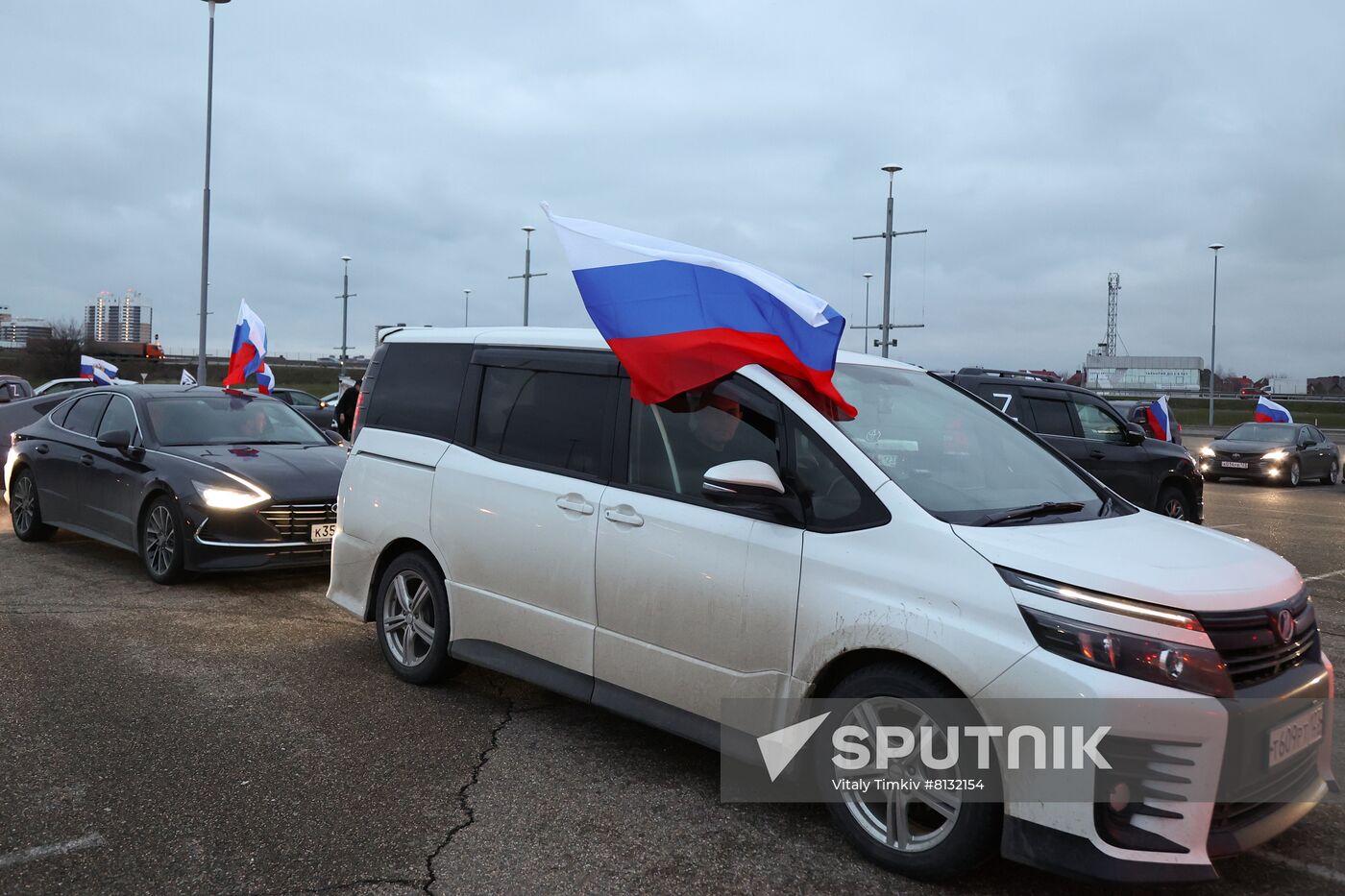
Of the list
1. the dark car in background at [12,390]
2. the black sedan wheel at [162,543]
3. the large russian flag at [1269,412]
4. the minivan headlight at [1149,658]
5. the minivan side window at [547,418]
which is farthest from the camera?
the large russian flag at [1269,412]

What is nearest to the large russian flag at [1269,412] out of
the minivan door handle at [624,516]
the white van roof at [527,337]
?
the white van roof at [527,337]

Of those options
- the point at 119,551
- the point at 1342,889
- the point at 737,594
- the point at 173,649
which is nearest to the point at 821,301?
the point at 737,594

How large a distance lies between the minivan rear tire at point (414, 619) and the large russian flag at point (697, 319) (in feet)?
5.63

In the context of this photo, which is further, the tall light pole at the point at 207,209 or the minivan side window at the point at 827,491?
the tall light pole at the point at 207,209

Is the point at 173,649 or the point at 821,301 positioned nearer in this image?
the point at 821,301

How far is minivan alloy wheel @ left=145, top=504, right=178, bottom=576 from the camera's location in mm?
8102

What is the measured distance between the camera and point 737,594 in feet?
12.9

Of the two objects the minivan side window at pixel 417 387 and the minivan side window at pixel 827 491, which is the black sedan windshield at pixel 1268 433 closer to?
the minivan side window at pixel 417 387

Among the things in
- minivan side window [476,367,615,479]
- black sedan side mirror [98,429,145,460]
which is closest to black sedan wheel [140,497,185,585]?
black sedan side mirror [98,429,145,460]

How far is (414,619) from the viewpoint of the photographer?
221 inches

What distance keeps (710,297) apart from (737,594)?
121cm

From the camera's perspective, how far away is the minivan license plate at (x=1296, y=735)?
3229 mm

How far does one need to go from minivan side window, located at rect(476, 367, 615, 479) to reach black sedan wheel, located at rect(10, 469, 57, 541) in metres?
6.88

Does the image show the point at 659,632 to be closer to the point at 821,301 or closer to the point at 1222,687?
the point at 821,301
